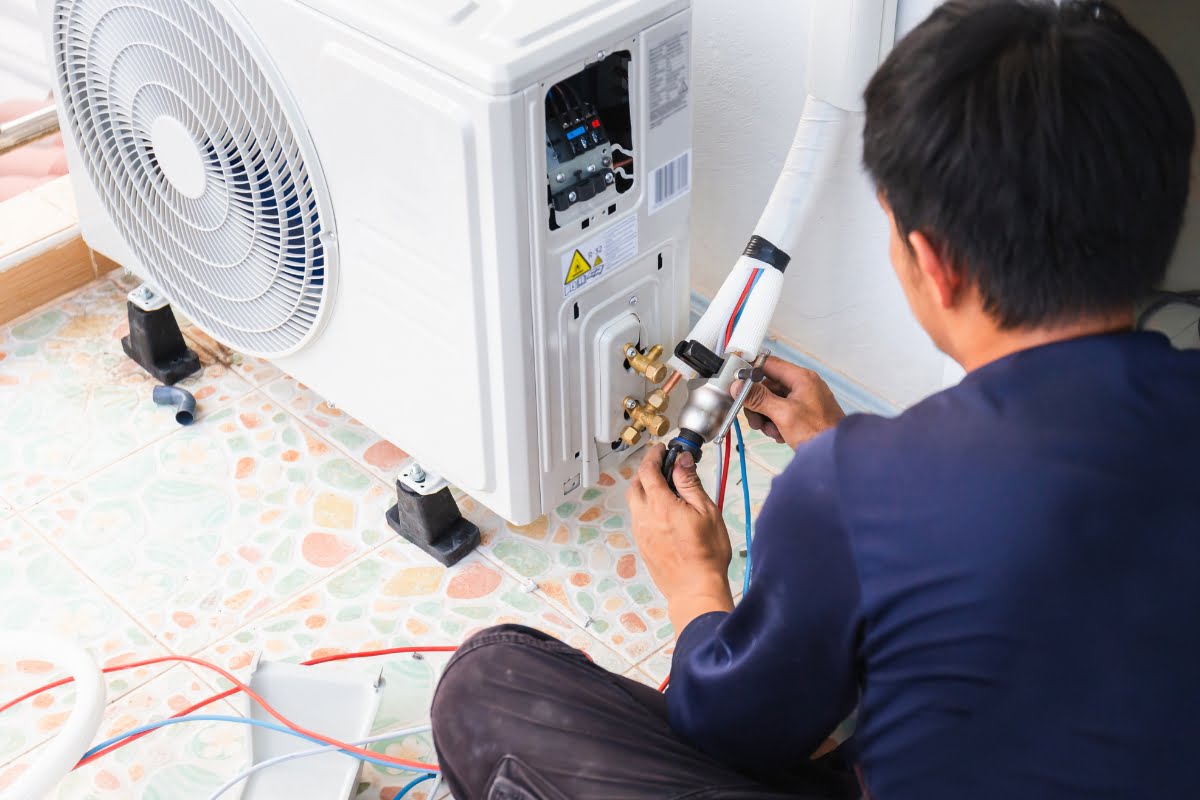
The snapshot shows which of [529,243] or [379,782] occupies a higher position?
[529,243]

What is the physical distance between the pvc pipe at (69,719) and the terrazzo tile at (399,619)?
293 millimetres

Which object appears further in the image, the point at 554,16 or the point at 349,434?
the point at 349,434

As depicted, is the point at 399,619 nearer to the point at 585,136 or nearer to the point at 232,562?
the point at 232,562

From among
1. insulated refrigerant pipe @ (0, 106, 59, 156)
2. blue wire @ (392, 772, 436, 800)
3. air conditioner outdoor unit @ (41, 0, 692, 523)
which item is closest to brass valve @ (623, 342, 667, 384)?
air conditioner outdoor unit @ (41, 0, 692, 523)

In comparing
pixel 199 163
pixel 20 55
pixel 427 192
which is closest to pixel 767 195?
pixel 427 192

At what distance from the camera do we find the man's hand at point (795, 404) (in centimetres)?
126

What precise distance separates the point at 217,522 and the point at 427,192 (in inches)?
23.4

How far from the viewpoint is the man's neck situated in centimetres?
76

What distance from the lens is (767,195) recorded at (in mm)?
1643

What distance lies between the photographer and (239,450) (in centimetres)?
169

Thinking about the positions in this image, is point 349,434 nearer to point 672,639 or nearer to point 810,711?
point 672,639

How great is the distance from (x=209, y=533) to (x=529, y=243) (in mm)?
630

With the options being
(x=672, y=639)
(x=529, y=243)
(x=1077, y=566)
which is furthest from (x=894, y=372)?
(x=1077, y=566)

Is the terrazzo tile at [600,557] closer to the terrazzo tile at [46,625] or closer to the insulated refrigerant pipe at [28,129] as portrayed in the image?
the terrazzo tile at [46,625]
